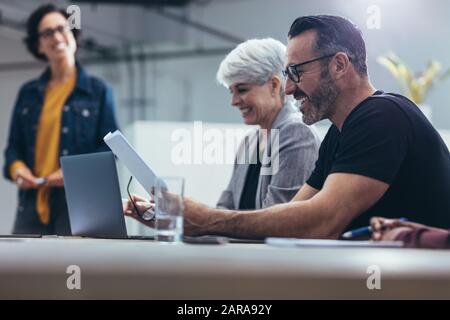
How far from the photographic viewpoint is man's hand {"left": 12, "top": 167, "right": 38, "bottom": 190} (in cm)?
255

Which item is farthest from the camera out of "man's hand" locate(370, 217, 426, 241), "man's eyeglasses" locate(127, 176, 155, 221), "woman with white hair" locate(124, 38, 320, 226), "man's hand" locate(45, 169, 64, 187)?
"man's hand" locate(45, 169, 64, 187)

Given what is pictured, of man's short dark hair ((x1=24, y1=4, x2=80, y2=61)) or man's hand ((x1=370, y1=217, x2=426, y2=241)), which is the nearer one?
man's hand ((x1=370, y1=217, x2=426, y2=241))

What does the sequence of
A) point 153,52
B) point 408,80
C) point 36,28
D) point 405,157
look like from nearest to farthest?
point 405,157 < point 36,28 < point 408,80 < point 153,52

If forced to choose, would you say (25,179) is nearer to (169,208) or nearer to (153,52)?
(169,208)

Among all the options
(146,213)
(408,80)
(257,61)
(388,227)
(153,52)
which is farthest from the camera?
(153,52)

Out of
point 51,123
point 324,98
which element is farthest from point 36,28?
point 324,98

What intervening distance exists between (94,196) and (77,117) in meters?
1.00

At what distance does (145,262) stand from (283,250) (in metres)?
0.16

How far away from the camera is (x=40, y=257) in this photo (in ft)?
3.04

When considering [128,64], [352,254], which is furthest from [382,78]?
[352,254]

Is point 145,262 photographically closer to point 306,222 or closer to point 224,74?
point 306,222

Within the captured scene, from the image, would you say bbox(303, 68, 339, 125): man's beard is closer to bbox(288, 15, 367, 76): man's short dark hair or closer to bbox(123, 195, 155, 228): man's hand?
bbox(288, 15, 367, 76): man's short dark hair

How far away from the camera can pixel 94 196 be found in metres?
1.63

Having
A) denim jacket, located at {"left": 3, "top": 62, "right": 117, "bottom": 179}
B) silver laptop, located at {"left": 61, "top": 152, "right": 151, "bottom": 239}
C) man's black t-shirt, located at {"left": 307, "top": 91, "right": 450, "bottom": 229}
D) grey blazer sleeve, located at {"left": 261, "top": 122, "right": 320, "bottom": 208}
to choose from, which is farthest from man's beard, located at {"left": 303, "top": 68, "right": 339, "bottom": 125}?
denim jacket, located at {"left": 3, "top": 62, "right": 117, "bottom": 179}
